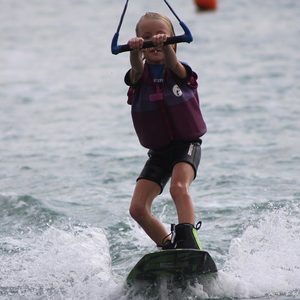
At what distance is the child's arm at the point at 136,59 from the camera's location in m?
5.94

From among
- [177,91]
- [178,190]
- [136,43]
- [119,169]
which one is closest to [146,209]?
[178,190]

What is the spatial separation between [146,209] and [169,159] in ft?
1.38

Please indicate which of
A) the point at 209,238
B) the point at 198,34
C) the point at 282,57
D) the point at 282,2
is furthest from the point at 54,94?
the point at 282,2

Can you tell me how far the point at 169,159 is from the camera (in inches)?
A: 257

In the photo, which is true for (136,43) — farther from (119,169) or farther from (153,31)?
(119,169)

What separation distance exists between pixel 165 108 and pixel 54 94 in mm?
10313

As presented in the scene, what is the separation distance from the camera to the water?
670 centimetres

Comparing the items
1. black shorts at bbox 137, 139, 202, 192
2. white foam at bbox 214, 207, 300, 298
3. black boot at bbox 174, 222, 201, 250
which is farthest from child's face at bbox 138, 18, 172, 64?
white foam at bbox 214, 207, 300, 298

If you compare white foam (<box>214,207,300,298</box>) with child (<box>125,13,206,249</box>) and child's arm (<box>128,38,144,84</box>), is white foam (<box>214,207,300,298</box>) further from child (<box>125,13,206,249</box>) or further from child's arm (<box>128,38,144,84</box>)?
child's arm (<box>128,38,144,84</box>)

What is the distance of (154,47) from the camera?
6.20 meters

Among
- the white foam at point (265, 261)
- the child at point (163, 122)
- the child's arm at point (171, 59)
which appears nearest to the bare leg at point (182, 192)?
the child at point (163, 122)

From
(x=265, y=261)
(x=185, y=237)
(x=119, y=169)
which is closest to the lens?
(x=185, y=237)

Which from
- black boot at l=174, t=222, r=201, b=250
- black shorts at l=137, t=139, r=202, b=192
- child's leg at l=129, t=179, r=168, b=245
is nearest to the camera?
black boot at l=174, t=222, r=201, b=250

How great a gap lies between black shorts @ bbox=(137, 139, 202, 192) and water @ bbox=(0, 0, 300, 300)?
2.58 ft
